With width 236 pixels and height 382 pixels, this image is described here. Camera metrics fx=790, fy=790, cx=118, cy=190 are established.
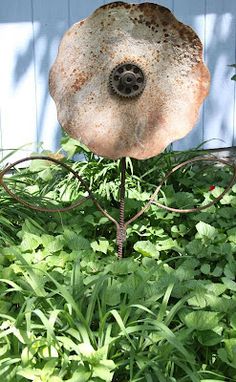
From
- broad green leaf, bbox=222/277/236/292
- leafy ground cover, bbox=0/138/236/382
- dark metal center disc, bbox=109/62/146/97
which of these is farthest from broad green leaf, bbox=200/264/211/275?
dark metal center disc, bbox=109/62/146/97

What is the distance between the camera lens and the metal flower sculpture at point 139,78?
339cm

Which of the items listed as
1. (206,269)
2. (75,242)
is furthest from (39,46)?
(206,269)

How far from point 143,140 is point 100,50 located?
43cm

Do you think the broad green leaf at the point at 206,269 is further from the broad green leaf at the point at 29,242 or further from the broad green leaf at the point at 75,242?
the broad green leaf at the point at 29,242

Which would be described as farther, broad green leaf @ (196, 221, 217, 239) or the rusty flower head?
broad green leaf @ (196, 221, 217, 239)

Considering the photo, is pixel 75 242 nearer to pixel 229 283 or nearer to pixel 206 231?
pixel 206 231

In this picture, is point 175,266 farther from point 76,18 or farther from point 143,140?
point 76,18

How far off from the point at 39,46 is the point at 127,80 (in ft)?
5.81

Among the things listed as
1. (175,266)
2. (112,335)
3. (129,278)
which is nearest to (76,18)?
(175,266)

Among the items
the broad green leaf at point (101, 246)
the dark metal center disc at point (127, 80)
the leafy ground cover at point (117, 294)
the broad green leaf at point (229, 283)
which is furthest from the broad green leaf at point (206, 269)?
the dark metal center disc at point (127, 80)

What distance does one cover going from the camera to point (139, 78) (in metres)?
3.38

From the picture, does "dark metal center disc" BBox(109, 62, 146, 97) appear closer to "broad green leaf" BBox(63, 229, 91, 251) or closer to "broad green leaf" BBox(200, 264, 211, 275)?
"broad green leaf" BBox(63, 229, 91, 251)

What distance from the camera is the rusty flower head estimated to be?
3395 millimetres

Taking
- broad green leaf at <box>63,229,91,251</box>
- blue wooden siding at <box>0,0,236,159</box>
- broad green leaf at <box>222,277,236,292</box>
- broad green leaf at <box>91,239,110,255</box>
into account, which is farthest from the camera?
blue wooden siding at <box>0,0,236,159</box>
